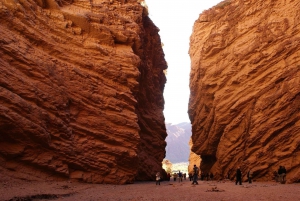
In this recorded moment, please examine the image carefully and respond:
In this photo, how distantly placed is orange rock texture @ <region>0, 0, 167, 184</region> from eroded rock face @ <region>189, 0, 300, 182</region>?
803 centimetres

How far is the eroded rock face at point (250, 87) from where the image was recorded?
19.5 meters

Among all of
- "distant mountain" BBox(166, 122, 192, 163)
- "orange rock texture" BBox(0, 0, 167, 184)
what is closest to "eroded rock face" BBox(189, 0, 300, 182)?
"orange rock texture" BBox(0, 0, 167, 184)

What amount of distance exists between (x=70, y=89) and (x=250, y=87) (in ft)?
46.8

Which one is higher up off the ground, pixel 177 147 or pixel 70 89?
pixel 177 147

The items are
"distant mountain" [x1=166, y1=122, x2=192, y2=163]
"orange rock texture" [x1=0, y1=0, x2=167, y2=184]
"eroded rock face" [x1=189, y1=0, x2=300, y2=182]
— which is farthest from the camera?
"distant mountain" [x1=166, y1=122, x2=192, y2=163]

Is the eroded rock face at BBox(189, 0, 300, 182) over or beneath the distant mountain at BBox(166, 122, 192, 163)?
beneath

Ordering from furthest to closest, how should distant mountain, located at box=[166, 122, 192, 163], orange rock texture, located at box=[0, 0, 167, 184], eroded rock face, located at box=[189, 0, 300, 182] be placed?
distant mountain, located at box=[166, 122, 192, 163]
eroded rock face, located at box=[189, 0, 300, 182]
orange rock texture, located at box=[0, 0, 167, 184]

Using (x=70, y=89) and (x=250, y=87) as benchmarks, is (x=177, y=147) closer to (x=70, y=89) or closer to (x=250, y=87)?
(x=250, y=87)

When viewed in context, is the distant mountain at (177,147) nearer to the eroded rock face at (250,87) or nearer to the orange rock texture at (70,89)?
the eroded rock face at (250,87)

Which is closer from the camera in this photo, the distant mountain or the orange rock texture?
the orange rock texture

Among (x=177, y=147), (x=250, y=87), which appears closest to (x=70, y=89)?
(x=250, y=87)

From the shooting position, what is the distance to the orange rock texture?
39.7 ft

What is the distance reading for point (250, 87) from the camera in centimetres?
2259

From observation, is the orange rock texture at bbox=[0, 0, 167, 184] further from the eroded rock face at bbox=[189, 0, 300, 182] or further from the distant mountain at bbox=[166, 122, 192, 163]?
the distant mountain at bbox=[166, 122, 192, 163]
